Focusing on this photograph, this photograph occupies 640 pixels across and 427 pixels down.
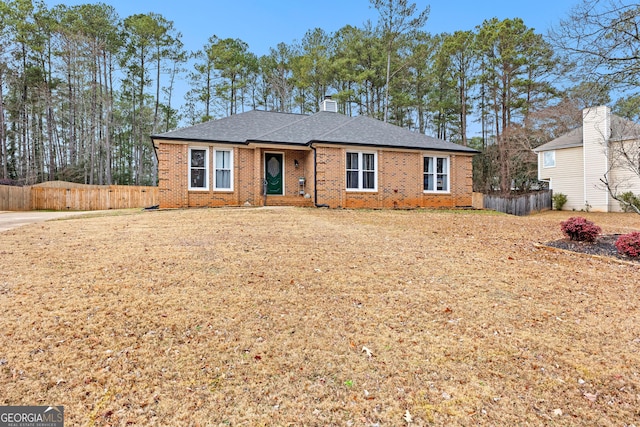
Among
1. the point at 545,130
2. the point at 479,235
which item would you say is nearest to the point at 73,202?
the point at 479,235

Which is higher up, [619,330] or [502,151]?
[502,151]

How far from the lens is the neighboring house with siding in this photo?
18453mm

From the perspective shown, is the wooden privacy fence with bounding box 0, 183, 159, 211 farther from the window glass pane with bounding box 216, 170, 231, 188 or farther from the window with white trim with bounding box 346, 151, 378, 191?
the window with white trim with bounding box 346, 151, 378, 191

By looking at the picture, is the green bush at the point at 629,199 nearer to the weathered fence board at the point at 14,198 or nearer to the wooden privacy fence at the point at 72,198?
the wooden privacy fence at the point at 72,198

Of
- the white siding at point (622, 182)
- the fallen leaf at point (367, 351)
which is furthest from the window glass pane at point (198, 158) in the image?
the white siding at point (622, 182)

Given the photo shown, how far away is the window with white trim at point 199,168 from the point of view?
46.8 ft

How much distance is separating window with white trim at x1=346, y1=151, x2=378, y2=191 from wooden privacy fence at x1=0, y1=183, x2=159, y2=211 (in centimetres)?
1492

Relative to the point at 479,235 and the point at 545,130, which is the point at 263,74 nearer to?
the point at 545,130

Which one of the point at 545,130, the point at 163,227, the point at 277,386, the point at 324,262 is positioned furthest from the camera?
the point at 545,130

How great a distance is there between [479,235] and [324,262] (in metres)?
5.12

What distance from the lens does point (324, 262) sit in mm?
5859

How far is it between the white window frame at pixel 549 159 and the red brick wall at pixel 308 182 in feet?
33.8

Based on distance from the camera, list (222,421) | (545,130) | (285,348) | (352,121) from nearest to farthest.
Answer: (222,421) < (285,348) < (352,121) < (545,130)

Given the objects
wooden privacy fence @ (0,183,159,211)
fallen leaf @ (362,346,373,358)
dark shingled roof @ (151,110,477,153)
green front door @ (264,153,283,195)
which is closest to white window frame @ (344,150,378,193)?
dark shingled roof @ (151,110,477,153)
